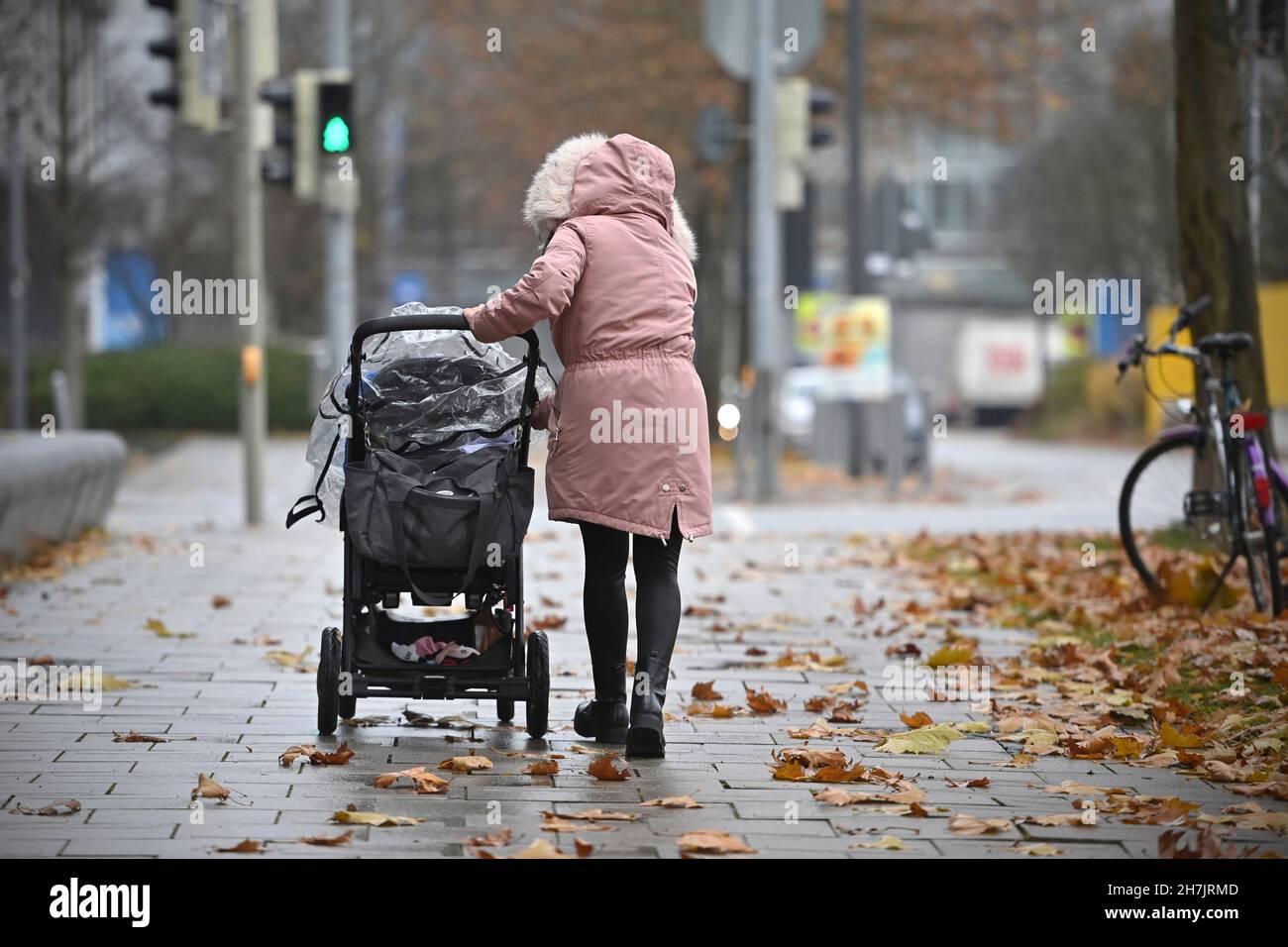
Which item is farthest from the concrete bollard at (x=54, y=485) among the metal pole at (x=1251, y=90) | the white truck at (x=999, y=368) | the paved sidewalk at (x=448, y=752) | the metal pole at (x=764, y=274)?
the white truck at (x=999, y=368)

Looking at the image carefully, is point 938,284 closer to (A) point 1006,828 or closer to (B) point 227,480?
(B) point 227,480

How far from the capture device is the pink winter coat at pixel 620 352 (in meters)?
5.91

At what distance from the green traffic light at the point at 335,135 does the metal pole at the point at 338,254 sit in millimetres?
2650

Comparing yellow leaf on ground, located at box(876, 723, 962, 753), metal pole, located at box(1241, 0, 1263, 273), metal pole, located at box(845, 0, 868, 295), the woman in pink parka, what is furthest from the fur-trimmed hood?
metal pole, located at box(845, 0, 868, 295)

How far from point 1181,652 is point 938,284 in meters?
65.6

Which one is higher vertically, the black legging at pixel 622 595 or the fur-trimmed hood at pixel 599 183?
the fur-trimmed hood at pixel 599 183

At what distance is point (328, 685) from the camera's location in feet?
20.2

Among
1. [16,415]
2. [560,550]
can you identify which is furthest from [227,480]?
[560,550]

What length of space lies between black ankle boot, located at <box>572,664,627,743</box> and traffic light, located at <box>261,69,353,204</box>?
9609 mm

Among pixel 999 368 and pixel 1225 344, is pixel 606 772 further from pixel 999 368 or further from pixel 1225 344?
pixel 999 368

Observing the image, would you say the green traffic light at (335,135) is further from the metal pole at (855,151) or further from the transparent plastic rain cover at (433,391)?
the transparent plastic rain cover at (433,391)

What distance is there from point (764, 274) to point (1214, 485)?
10.3 meters

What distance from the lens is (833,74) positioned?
29.2 metres
